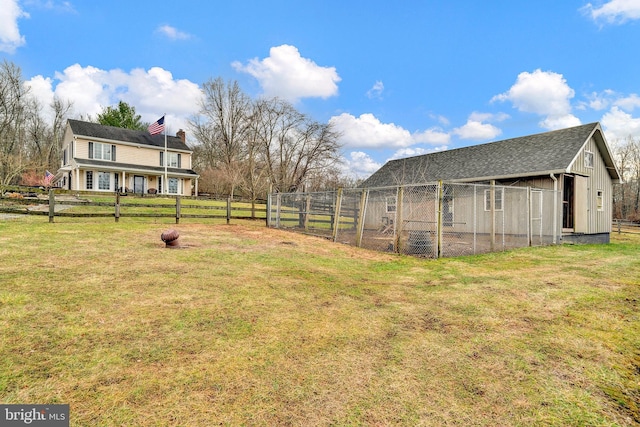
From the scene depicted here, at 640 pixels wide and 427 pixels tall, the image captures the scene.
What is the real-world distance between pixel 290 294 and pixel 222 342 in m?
1.75

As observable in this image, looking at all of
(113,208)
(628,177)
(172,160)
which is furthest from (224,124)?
(628,177)

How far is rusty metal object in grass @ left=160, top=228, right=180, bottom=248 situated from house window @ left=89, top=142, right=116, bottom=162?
2524cm

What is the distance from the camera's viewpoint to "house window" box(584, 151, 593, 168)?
14.3 metres

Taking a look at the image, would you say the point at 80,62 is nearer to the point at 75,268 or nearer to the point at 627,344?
the point at 75,268

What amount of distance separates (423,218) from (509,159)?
755 cm

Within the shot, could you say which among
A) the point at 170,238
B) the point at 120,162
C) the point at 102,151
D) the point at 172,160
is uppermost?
the point at 102,151

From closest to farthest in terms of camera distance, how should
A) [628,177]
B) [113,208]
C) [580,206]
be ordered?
[580,206] → [113,208] → [628,177]

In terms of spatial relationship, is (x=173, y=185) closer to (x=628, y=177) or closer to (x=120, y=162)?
(x=120, y=162)

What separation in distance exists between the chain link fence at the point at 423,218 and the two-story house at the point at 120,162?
18787 mm

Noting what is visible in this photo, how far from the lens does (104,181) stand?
2689 cm

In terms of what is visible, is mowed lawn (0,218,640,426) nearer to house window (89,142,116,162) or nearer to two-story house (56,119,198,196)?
two-story house (56,119,198,196)

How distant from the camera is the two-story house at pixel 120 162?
86.2 ft

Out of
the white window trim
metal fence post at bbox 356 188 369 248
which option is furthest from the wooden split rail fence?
the white window trim

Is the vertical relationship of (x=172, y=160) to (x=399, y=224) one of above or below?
above
